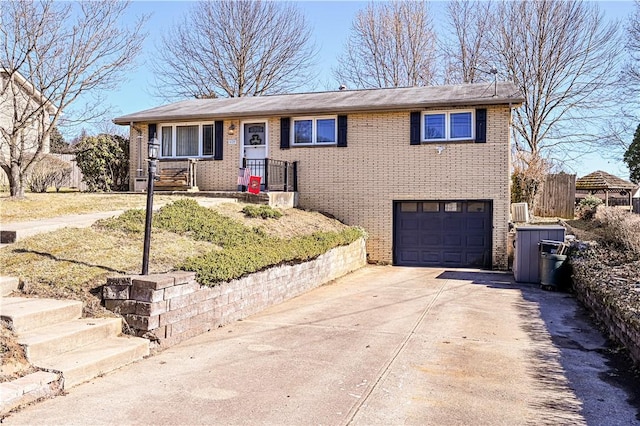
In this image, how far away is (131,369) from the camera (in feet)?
15.6

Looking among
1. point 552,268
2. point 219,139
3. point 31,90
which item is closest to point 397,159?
point 552,268

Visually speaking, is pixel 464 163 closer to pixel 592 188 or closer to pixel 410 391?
pixel 410 391

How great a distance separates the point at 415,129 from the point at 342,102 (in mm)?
2541

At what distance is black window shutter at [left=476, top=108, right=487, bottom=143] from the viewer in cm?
1352

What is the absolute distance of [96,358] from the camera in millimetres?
4516

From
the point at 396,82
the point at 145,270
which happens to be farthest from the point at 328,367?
the point at 396,82

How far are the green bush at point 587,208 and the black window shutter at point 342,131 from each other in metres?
11.9

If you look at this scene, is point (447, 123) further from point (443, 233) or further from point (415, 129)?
point (443, 233)

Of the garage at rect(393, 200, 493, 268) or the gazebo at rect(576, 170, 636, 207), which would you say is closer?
the garage at rect(393, 200, 493, 268)

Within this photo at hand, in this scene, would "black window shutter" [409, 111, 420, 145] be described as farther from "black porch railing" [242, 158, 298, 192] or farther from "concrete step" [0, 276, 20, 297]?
"concrete step" [0, 276, 20, 297]

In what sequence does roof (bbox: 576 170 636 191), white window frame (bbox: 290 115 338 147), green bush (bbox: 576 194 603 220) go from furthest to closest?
roof (bbox: 576 170 636 191), green bush (bbox: 576 194 603 220), white window frame (bbox: 290 115 338 147)

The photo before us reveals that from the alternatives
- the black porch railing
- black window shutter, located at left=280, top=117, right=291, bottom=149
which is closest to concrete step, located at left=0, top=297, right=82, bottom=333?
the black porch railing

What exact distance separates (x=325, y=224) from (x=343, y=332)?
21.9 feet

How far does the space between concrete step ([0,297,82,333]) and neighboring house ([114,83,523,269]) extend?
10203mm
